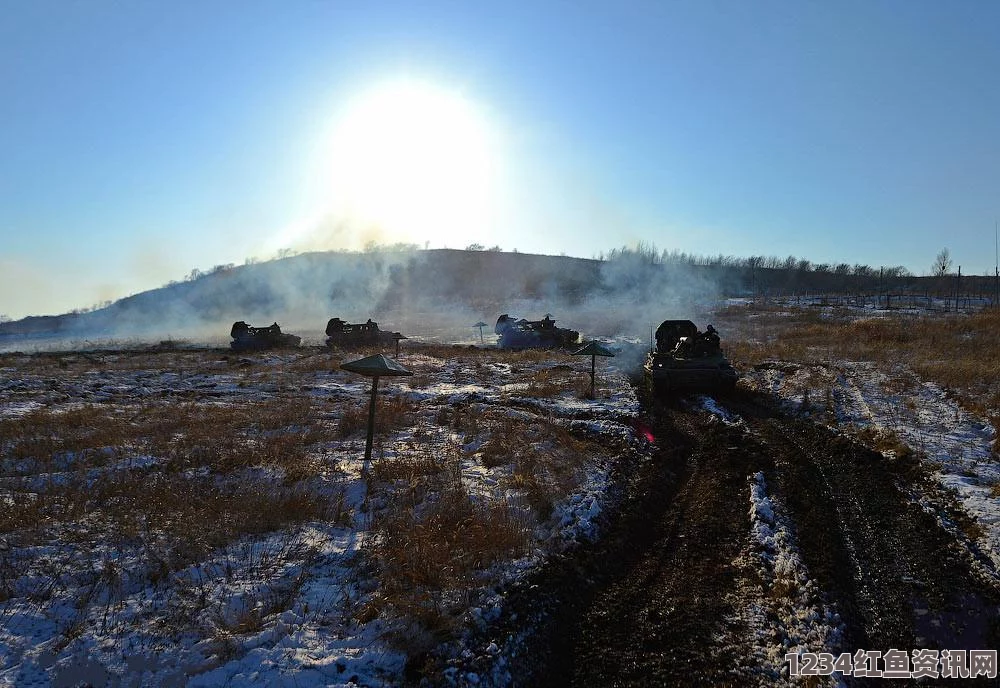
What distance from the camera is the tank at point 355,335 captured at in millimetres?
35278

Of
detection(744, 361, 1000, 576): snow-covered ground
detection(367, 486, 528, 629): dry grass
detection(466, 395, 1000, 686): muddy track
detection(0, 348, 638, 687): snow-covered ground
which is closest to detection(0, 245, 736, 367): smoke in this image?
detection(744, 361, 1000, 576): snow-covered ground

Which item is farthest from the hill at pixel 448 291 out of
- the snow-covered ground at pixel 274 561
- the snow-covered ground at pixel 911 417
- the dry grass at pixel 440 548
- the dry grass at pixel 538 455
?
the dry grass at pixel 440 548

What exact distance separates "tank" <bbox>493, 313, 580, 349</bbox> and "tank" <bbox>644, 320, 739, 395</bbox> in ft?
53.1

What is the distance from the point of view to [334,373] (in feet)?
78.4

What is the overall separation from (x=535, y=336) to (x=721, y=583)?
29289 mm

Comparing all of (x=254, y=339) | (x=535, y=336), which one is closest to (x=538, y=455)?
(x=535, y=336)

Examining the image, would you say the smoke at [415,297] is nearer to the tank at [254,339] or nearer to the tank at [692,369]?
the tank at [254,339]

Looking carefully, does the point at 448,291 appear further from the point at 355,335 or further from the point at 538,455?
the point at 538,455

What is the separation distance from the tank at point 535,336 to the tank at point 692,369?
53.1 feet

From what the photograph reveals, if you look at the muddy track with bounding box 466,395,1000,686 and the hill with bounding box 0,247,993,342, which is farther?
the hill with bounding box 0,247,993,342

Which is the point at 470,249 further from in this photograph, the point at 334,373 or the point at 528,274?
the point at 334,373

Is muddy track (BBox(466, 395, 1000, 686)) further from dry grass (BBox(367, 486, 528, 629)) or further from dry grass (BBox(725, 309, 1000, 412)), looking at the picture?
dry grass (BBox(725, 309, 1000, 412))

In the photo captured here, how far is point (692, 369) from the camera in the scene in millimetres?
16172

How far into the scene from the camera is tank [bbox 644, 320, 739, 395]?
16062 millimetres
